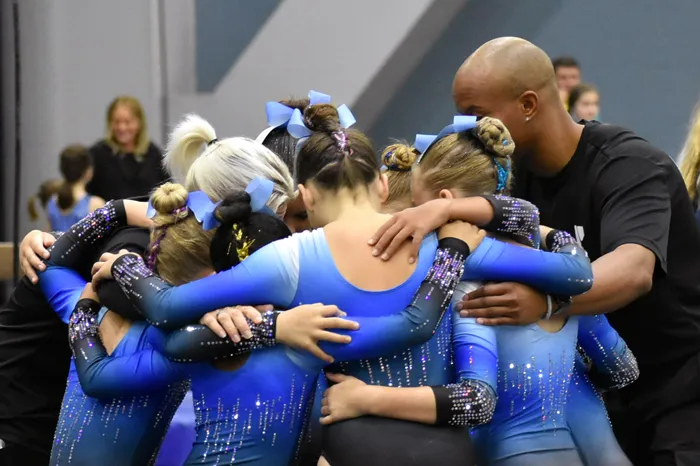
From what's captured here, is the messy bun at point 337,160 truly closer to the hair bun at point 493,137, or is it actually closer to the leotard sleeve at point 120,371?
the hair bun at point 493,137

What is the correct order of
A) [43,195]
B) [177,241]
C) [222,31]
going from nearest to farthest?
[177,241]
[43,195]
[222,31]

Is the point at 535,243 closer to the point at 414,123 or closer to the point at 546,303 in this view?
the point at 546,303

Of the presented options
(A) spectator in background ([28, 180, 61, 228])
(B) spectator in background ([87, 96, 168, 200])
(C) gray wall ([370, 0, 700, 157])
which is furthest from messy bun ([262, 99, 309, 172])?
(C) gray wall ([370, 0, 700, 157])

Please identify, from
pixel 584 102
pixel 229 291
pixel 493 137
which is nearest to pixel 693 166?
pixel 493 137

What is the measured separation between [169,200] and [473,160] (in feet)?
2.23

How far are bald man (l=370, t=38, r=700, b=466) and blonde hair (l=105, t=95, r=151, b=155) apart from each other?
3821mm

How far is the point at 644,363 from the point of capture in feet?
8.59

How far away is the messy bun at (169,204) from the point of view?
7.04 ft

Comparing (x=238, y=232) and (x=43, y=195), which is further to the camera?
(x=43, y=195)

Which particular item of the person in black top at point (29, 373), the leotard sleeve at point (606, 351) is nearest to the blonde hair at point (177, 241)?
the person in black top at point (29, 373)

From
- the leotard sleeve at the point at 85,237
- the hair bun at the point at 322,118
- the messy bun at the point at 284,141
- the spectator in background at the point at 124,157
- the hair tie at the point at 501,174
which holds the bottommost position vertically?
the spectator in background at the point at 124,157

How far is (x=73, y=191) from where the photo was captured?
5.97 meters

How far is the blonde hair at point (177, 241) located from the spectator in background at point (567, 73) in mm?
4065

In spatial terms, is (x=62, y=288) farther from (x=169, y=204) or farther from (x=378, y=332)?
(x=378, y=332)
